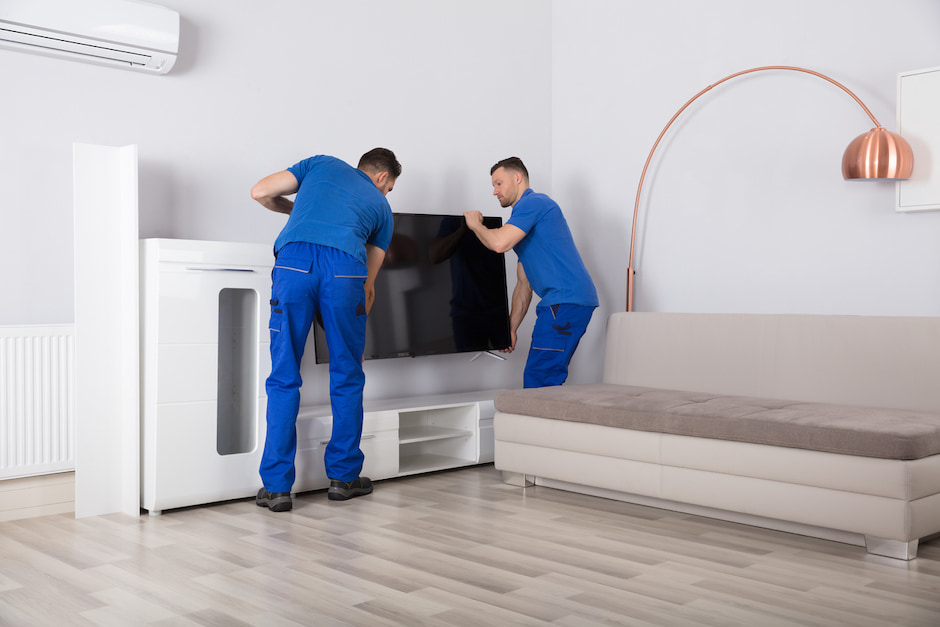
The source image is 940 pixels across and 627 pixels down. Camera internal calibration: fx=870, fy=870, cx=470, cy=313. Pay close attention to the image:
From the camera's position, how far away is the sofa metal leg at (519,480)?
405 centimetres

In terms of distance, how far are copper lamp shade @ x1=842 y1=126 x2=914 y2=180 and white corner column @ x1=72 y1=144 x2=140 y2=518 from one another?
9.83 ft

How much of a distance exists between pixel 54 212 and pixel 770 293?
11.1 feet

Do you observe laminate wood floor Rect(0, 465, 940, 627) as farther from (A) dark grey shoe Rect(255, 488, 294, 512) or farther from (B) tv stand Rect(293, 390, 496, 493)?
(B) tv stand Rect(293, 390, 496, 493)

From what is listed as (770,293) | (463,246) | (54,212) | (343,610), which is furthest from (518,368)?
(343,610)

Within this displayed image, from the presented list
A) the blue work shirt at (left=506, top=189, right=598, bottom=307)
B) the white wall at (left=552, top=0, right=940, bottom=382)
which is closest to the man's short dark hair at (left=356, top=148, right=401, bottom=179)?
the blue work shirt at (left=506, top=189, right=598, bottom=307)

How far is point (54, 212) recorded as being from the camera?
3.56 meters

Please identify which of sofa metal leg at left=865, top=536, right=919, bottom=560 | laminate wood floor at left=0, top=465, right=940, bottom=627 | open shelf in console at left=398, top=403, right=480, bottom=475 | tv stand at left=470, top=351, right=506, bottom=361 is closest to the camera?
laminate wood floor at left=0, top=465, right=940, bottom=627

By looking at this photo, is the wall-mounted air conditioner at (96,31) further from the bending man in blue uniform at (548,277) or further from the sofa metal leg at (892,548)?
the sofa metal leg at (892,548)

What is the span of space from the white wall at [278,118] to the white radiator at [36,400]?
20 centimetres

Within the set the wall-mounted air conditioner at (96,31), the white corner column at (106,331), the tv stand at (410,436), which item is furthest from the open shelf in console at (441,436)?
the wall-mounted air conditioner at (96,31)

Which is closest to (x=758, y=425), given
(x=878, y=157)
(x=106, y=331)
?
(x=878, y=157)

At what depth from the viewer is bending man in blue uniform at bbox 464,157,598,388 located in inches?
170

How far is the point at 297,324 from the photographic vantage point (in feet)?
11.7

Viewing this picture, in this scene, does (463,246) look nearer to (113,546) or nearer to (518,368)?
(518,368)
